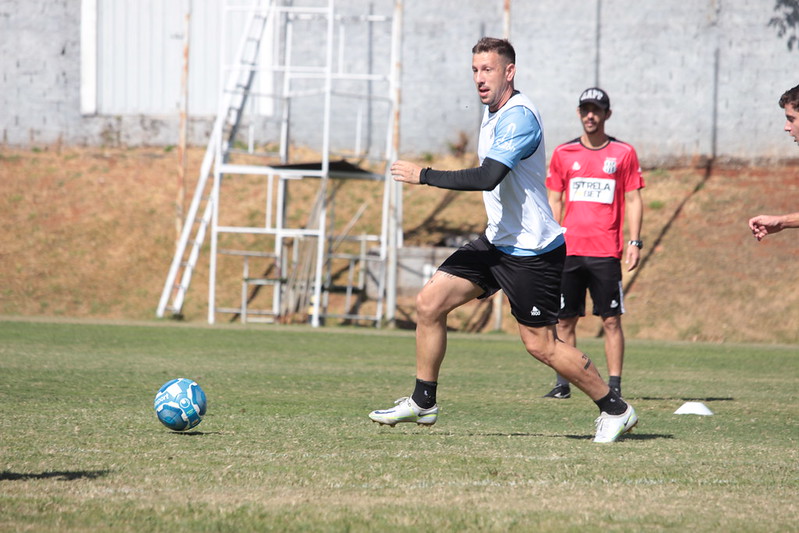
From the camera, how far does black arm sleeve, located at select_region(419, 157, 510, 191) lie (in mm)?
6164

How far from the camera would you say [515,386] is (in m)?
10.1

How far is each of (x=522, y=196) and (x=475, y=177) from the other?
17.1 inches

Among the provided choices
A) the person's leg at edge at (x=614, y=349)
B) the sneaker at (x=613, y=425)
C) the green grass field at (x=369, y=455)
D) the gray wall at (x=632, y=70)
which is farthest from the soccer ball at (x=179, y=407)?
the gray wall at (x=632, y=70)

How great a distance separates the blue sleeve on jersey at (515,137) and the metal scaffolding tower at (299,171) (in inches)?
482

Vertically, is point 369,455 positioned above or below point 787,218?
below

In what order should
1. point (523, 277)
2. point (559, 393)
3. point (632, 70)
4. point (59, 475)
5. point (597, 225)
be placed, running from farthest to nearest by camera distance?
point (632, 70)
point (597, 225)
point (559, 393)
point (523, 277)
point (59, 475)

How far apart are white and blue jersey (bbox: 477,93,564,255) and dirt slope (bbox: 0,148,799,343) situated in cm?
1234

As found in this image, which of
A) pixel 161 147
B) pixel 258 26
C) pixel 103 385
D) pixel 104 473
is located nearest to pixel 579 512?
pixel 104 473

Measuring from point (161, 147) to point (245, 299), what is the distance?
7760 mm

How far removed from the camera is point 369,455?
575cm

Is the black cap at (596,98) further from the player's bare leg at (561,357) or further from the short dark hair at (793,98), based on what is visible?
the player's bare leg at (561,357)

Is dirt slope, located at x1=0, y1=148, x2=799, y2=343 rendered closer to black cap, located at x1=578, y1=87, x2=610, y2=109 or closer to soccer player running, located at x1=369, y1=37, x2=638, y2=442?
black cap, located at x1=578, y1=87, x2=610, y2=109

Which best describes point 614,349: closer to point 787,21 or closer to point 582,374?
point 582,374

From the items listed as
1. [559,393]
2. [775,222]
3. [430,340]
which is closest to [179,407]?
[430,340]
